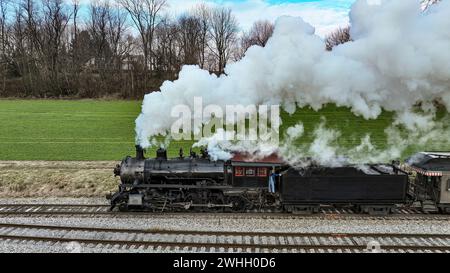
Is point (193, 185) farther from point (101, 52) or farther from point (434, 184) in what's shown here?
point (101, 52)

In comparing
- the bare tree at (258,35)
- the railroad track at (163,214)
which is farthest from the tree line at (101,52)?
the railroad track at (163,214)

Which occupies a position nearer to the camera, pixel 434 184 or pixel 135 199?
pixel 135 199

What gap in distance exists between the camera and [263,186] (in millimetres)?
15344

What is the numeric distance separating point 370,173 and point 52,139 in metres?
27.7

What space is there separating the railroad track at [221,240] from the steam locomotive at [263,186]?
197cm

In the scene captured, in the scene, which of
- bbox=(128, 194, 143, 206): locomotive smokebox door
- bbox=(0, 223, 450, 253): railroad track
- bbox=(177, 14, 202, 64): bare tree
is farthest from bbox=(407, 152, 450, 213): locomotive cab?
bbox=(177, 14, 202, 64): bare tree

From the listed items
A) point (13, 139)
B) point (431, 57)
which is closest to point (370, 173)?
point (431, 57)

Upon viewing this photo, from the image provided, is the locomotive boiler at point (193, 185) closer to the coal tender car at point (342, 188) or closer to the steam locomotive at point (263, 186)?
the steam locomotive at point (263, 186)

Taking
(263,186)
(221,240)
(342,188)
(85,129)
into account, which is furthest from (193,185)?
(85,129)

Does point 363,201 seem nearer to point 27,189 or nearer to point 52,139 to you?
point 27,189

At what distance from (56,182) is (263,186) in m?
11.6

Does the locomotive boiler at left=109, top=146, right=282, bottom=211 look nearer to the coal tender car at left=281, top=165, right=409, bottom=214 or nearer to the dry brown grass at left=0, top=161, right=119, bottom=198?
the coal tender car at left=281, top=165, right=409, bottom=214

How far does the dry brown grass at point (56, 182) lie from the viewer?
1959 cm

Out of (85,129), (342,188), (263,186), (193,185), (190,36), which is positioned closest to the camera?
(342,188)
